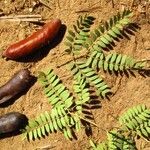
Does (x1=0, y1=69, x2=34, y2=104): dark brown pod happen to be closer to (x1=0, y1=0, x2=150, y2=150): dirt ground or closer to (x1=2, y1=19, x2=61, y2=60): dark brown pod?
(x1=0, y1=0, x2=150, y2=150): dirt ground

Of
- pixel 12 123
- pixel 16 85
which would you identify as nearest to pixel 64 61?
pixel 16 85

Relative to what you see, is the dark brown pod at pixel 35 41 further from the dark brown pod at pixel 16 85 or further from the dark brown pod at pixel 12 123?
the dark brown pod at pixel 12 123

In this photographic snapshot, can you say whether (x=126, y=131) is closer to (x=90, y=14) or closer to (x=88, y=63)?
(x=88, y=63)

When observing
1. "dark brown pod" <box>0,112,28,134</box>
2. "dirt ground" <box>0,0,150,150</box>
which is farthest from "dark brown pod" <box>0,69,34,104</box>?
"dark brown pod" <box>0,112,28,134</box>

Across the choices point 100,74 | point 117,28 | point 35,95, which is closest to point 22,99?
point 35,95

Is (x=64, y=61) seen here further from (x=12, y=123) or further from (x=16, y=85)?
(x=12, y=123)

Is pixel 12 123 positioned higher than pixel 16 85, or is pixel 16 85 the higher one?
pixel 16 85

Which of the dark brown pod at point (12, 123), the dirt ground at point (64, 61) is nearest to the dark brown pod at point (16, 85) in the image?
the dirt ground at point (64, 61)
